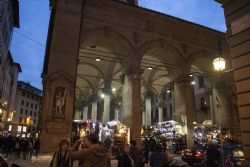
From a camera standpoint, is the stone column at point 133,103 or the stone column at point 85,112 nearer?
the stone column at point 133,103

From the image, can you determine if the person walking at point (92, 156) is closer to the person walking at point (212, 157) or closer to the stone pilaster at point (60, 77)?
the person walking at point (212, 157)

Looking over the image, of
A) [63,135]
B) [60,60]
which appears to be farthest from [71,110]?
[60,60]

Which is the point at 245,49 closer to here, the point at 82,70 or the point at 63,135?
the point at 63,135

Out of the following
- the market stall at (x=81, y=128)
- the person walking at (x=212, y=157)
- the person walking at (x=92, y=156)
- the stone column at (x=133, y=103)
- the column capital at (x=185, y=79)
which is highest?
the column capital at (x=185, y=79)

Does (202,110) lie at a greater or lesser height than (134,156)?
greater

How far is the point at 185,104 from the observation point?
21.0m

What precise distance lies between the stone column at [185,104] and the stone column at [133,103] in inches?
170

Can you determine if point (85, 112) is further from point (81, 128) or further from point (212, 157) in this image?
point (212, 157)

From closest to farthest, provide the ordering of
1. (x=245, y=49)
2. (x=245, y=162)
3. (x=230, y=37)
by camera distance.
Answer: (x=245, y=162) → (x=245, y=49) → (x=230, y=37)

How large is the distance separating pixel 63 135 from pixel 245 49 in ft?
38.7

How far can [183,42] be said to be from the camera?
22.0m

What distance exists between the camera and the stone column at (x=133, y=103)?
18.3 meters

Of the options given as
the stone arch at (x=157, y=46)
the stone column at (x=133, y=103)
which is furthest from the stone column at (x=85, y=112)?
the stone arch at (x=157, y=46)

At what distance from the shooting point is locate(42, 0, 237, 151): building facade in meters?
16.1
